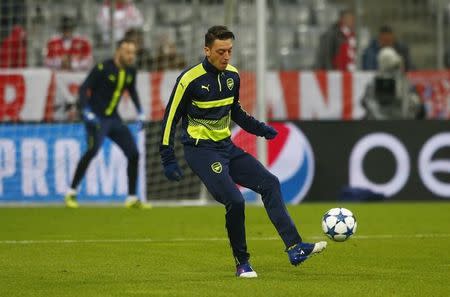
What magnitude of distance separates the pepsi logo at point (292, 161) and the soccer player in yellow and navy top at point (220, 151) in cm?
910

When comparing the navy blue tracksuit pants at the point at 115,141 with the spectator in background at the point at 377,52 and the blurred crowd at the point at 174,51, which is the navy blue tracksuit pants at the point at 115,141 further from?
the spectator in background at the point at 377,52

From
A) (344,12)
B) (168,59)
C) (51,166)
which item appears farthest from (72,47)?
(344,12)

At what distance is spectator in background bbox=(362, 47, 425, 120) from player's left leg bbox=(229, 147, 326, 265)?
35.9 feet

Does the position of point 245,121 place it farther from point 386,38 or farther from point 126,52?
point 386,38

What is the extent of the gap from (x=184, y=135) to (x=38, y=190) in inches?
366

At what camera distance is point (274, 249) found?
11.6 meters

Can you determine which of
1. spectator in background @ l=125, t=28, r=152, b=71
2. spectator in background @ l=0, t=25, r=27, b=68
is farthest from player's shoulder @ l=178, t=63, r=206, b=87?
spectator in background @ l=0, t=25, r=27, b=68

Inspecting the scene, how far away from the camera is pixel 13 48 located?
19953 mm

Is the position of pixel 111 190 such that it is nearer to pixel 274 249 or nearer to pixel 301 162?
pixel 301 162

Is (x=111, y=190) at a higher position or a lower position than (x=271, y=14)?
lower

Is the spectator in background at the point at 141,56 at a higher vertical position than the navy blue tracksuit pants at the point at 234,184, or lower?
higher

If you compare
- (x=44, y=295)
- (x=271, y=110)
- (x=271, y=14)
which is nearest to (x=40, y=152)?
(x=271, y=110)

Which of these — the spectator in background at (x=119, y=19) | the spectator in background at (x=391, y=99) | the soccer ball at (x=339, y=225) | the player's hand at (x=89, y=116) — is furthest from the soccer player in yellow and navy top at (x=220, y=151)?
the spectator in background at (x=119, y=19)

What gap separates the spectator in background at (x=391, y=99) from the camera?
20.3 meters
